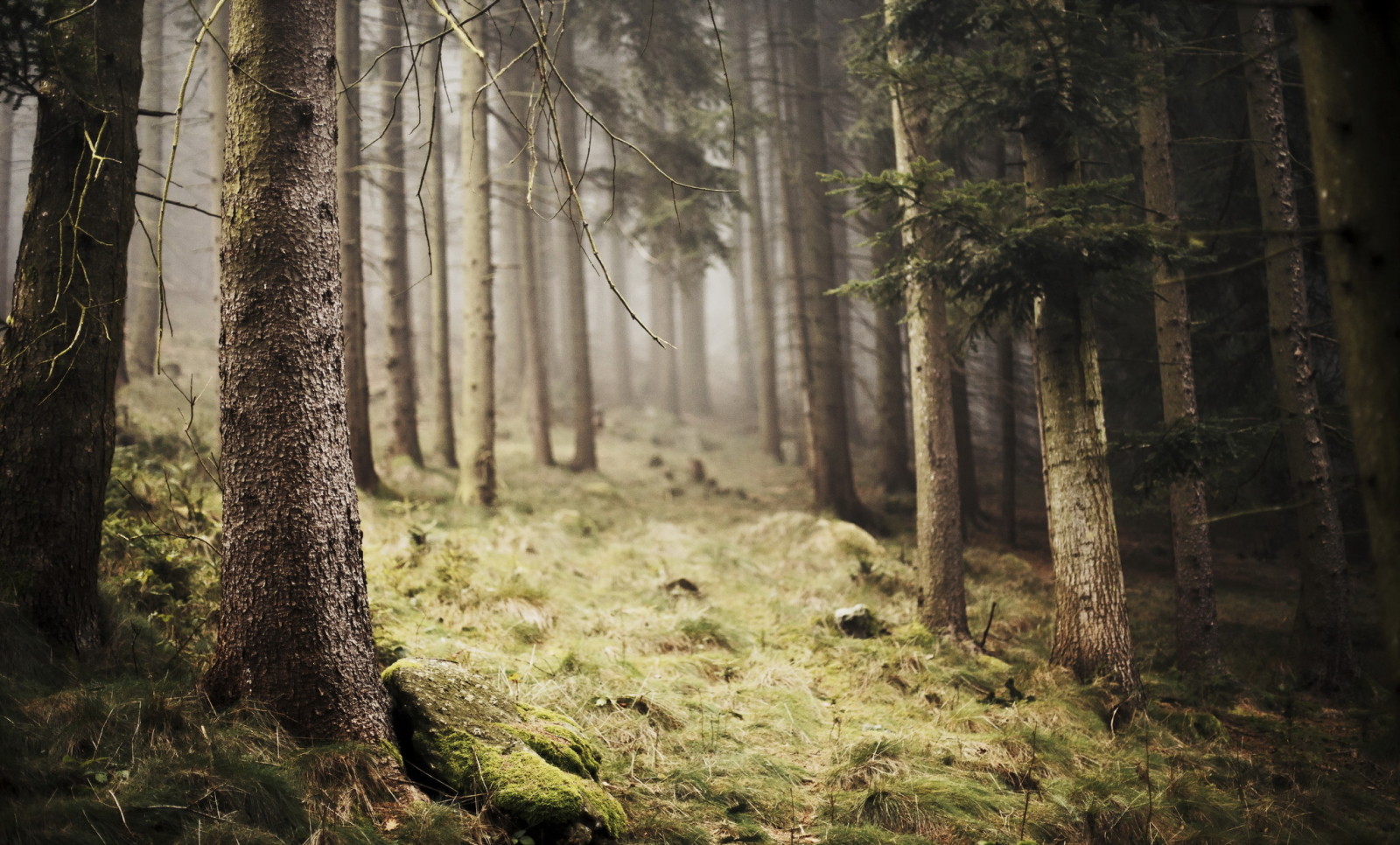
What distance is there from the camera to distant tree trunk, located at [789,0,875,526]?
1240 cm

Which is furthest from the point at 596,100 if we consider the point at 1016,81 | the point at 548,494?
the point at 1016,81

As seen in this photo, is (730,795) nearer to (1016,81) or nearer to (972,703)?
(972,703)

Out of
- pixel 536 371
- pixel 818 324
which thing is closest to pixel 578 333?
pixel 536 371

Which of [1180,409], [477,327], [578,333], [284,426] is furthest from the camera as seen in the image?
[578,333]

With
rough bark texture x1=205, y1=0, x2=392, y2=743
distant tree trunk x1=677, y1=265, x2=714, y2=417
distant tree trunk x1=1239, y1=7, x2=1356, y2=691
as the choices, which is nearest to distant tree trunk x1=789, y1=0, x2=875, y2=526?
distant tree trunk x1=1239, y1=7, x2=1356, y2=691

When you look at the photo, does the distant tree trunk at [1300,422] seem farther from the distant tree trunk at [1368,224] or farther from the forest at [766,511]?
the distant tree trunk at [1368,224]

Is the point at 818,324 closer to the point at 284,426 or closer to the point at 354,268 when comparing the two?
the point at 354,268

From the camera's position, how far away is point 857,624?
714 centimetres

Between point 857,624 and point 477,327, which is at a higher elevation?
point 477,327

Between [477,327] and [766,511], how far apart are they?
592cm

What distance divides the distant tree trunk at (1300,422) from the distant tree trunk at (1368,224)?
254 inches

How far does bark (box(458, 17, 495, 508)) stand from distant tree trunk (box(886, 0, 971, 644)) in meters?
6.00

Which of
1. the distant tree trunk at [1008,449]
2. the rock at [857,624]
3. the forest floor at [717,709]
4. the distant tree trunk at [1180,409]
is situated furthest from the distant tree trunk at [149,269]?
the distant tree trunk at [1180,409]

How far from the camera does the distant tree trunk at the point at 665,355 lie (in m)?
25.4
